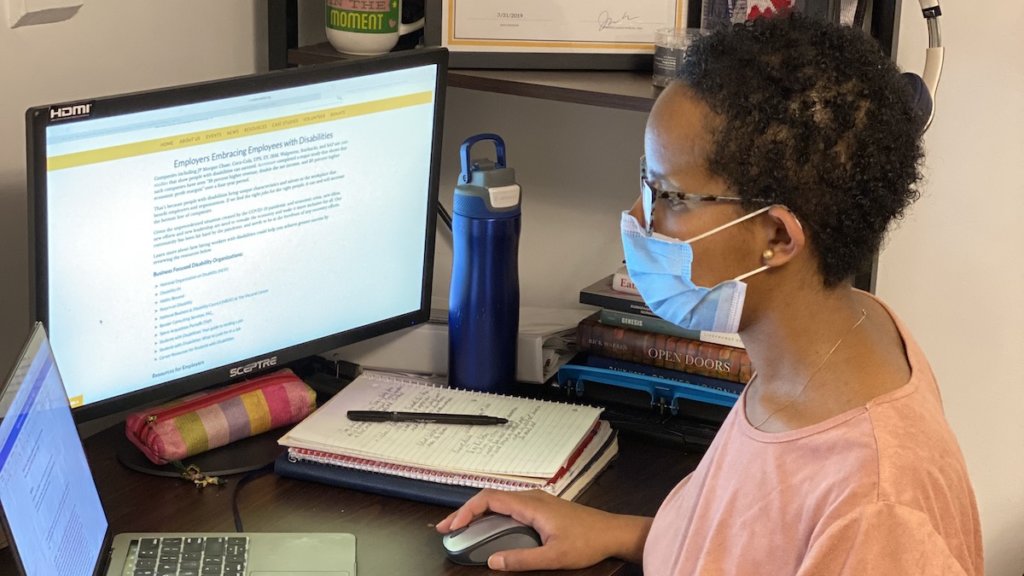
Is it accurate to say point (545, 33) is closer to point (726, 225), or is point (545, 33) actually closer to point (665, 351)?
point (665, 351)

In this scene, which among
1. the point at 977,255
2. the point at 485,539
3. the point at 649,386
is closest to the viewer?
the point at 485,539

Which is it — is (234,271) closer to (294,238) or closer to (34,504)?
(294,238)

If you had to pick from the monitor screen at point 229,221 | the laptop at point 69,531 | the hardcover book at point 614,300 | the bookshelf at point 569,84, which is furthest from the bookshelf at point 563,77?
the laptop at point 69,531

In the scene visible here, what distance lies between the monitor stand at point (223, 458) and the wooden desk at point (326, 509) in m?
0.01

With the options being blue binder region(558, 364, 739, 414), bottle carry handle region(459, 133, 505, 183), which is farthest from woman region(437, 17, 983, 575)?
bottle carry handle region(459, 133, 505, 183)

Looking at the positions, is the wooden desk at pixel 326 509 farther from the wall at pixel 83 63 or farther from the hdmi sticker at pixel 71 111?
the hdmi sticker at pixel 71 111

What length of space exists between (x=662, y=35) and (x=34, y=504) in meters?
0.92

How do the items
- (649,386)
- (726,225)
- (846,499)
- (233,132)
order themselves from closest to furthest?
1. (846,499)
2. (726,225)
3. (233,132)
4. (649,386)

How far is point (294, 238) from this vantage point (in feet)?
4.67

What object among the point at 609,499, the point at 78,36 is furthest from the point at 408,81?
the point at 609,499

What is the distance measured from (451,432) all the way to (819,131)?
58 cm

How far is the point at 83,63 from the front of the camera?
146 cm

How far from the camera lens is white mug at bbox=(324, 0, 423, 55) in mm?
1611

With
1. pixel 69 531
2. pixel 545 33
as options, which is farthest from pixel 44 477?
pixel 545 33
